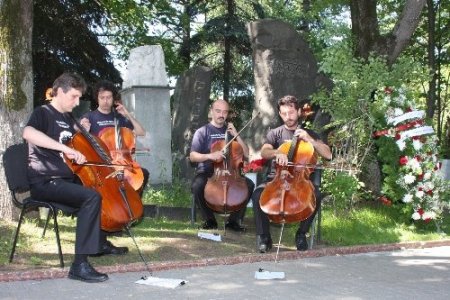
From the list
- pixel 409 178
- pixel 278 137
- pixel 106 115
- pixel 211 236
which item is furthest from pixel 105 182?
pixel 409 178

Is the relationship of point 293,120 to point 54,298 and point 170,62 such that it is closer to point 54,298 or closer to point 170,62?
point 54,298

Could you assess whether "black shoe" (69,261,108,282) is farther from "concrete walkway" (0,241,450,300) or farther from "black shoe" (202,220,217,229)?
"black shoe" (202,220,217,229)

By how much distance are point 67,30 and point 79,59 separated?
0.71 metres

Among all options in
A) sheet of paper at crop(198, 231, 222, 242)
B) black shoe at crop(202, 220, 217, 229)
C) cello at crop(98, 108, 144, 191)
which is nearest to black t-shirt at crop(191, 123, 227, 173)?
black shoe at crop(202, 220, 217, 229)

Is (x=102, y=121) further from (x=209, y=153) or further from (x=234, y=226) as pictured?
(x=234, y=226)

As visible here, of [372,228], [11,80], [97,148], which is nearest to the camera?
[97,148]

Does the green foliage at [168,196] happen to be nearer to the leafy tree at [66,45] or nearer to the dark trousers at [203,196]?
the dark trousers at [203,196]

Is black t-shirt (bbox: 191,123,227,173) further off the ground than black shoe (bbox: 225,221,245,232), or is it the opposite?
black t-shirt (bbox: 191,123,227,173)

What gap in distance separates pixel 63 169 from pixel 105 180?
345 millimetres

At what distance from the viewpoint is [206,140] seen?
21.1ft

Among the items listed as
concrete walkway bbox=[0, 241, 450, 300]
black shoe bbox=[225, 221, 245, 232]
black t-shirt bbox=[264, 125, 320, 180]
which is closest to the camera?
concrete walkway bbox=[0, 241, 450, 300]

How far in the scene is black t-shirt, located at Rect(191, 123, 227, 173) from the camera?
21.0 ft

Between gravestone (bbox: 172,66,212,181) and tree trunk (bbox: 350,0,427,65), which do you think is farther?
gravestone (bbox: 172,66,212,181)

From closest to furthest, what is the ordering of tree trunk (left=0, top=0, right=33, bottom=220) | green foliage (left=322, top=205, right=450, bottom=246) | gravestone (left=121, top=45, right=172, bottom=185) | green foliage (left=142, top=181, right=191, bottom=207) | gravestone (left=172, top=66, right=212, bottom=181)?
tree trunk (left=0, top=0, right=33, bottom=220) < green foliage (left=322, top=205, right=450, bottom=246) < green foliage (left=142, top=181, right=191, bottom=207) < gravestone (left=121, top=45, right=172, bottom=185) < gravestone (left=172, top=66, right=212, bottom=181)
